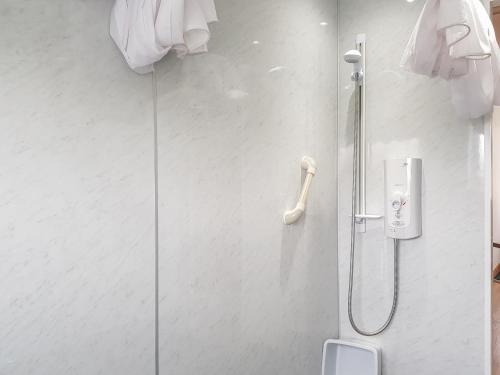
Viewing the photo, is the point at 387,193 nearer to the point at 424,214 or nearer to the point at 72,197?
the point at 424,214

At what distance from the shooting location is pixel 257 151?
1.62 meters

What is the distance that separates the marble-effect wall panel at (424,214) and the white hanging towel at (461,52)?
229 millimetres

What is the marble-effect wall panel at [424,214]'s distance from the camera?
5.53ft

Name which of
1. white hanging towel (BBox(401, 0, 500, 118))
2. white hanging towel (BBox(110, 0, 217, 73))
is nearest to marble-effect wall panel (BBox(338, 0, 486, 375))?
white hanging towel (BBox(401, 0, 500, 118))

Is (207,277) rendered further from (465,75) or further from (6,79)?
(465,75)

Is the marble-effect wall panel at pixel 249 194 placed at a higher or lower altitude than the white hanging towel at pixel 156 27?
lower

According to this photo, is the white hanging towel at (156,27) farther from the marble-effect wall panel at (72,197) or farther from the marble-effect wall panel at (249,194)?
the marble-effect wall panel at (249,194)

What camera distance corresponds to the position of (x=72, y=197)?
42.3 inches

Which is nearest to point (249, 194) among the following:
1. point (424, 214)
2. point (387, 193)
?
point (387, 193)

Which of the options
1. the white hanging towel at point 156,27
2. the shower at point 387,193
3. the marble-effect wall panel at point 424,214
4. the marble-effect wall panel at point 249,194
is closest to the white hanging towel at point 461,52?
the marble-effect wall panel at point 424,214

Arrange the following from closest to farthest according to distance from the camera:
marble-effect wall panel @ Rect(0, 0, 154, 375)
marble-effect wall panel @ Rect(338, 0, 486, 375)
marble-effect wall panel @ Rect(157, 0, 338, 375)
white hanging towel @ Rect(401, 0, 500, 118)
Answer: marble-effect wall panel @ Rect(0, 0, 154, 375), white hanging towel @ Rect(401, 0, 500, 118), marble-effect wall panel @ Rect(157, 0, 338, 375), marble-effect wall panel @ Rect(338, 0, 486, 375)

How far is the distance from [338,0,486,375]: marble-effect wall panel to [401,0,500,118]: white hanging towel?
229mm

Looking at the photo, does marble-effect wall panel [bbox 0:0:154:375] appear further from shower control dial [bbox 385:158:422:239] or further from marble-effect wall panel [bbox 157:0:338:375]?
shower control dial [bbox 385:158:422:239]

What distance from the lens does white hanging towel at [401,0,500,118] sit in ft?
3.78
